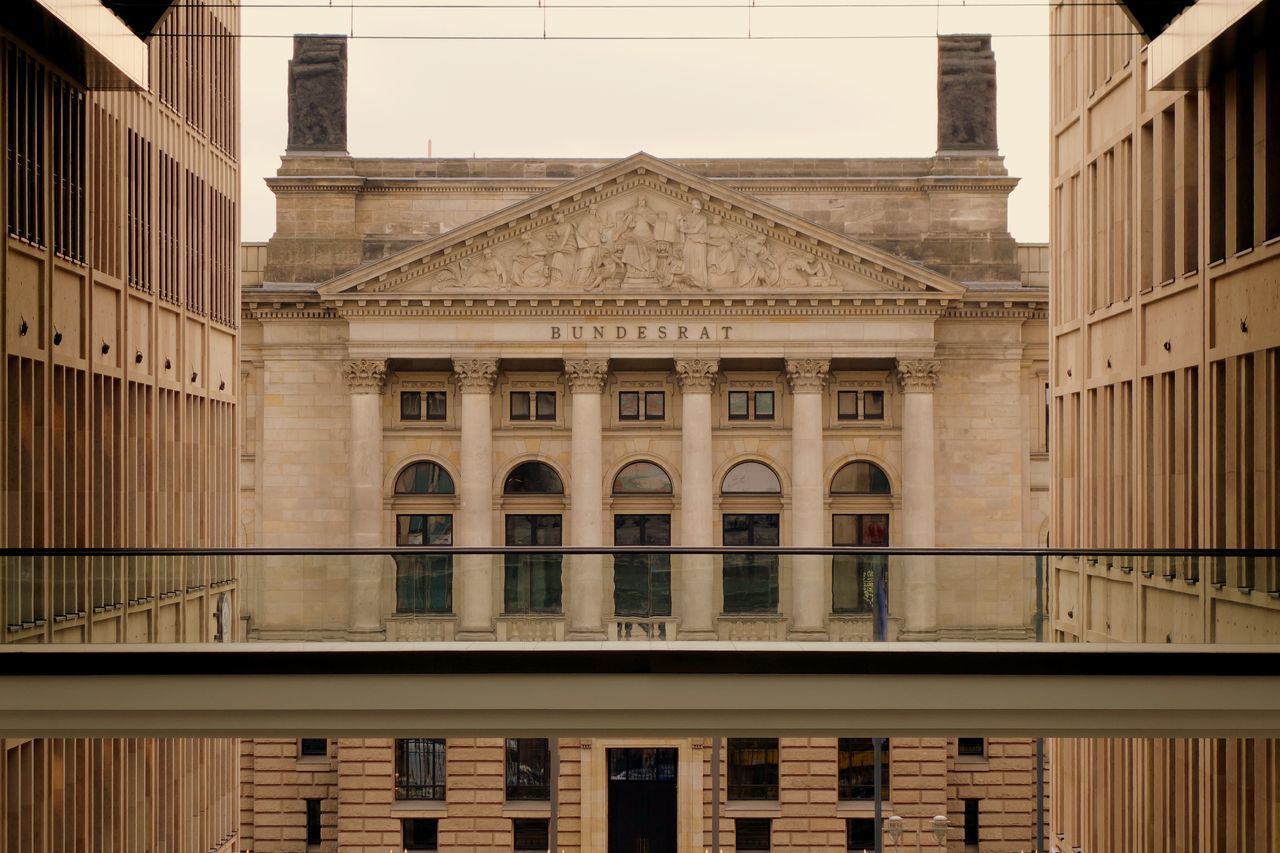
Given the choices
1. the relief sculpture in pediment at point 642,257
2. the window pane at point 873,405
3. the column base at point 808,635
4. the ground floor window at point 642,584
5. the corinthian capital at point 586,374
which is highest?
the relief sculpture in pediment at point 642,257

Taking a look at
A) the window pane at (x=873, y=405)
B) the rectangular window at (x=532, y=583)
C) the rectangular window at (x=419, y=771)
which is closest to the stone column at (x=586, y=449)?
the rectangular window at (x=419, y=771)

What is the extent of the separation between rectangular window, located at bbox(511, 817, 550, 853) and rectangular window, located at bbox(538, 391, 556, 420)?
534 inches

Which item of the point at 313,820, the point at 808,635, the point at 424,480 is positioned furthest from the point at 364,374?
the point at 808,635

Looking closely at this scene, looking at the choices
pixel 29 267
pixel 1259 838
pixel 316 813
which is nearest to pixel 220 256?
pixel 29 267

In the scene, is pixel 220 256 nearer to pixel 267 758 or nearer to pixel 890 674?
pixel 267 758

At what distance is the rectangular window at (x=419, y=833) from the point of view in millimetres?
45781

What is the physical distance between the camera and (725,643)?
48.9 ft

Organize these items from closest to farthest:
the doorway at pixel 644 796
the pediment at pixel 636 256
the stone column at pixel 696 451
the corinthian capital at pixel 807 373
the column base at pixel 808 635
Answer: the column base at pixel 808 635 → the doorway at pixel 644 796 → the pediment at pixel 636 256 → the stone column at pixel 696 451 → the corinthian capital at pixel 807 373

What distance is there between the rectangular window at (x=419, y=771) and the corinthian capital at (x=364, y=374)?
11.9m

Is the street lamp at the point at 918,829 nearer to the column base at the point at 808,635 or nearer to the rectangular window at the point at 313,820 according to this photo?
the rectangular window at the point at 313,820

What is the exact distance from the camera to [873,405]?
5284cm

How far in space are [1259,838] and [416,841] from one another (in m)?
31.0

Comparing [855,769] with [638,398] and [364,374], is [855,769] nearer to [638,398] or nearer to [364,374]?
[638,398]

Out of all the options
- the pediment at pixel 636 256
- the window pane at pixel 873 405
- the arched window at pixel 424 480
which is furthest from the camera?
the window pane at pixel 873 405
